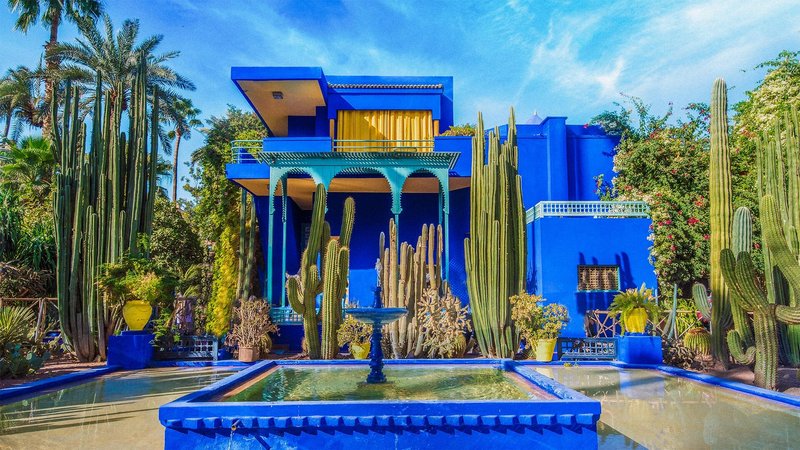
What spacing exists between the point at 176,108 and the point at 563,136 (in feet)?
64.7

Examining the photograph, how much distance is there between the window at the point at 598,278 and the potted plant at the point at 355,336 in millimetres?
5421

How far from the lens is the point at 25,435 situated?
5414 millimetres

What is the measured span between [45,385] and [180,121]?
20.2 meters

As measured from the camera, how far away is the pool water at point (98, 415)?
523 cm

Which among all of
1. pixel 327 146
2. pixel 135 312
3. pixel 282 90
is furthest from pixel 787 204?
pixel 282 90

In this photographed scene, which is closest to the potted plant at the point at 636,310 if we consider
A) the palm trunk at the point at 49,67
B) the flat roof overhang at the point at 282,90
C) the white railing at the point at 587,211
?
the white railing at the point at 587,211

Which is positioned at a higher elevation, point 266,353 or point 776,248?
point 776,248

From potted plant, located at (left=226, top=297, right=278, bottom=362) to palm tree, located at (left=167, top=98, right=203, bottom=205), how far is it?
569 inches

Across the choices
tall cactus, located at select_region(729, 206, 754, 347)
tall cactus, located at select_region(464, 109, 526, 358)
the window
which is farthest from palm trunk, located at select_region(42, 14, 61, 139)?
tall cactus, located at select_region(729, 206, 754, 347)

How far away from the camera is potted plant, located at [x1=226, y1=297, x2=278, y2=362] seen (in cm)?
1100

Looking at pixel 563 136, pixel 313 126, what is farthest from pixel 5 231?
pixel 563 136

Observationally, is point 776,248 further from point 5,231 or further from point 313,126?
point 5,231

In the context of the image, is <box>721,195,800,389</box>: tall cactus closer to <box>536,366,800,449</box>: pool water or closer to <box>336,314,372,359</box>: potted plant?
<box>536,366,800,449</box>: pool water

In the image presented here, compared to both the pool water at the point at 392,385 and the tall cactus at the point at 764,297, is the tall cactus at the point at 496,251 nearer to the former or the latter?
the pool water at the point at 392,385
